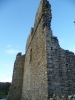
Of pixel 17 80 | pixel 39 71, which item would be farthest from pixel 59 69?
pixel 17 80

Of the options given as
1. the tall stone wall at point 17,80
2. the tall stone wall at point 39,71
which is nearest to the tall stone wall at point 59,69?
the tall stone wall at point 39,71

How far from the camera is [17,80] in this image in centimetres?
1552

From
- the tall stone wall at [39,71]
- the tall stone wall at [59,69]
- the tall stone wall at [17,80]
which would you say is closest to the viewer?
the tall stone wall at [59,69]

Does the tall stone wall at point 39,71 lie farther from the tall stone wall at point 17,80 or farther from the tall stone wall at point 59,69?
the tall stone wall at point 17,80

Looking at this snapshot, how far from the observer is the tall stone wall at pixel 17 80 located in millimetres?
14773

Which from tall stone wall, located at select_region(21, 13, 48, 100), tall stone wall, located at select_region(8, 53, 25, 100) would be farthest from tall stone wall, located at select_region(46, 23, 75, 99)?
tall stone wall, located at select_region(8, 53, 25, 100)

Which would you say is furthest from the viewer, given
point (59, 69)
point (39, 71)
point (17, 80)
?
point (17, 80)

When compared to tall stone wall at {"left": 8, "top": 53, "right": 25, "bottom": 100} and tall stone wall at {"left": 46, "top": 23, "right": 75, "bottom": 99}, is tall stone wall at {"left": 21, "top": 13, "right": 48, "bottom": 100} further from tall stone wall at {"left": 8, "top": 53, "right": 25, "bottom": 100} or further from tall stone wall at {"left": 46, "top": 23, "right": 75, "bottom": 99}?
tall stone wall at {"left": 8, "top": 53, "right": 25, "bottom": 100}

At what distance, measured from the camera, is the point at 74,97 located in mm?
4695

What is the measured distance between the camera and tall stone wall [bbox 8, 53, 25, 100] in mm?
14773

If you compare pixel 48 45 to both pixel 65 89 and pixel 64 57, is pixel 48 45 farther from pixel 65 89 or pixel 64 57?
pixel 65 89

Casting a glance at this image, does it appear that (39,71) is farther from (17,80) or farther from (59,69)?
(17,80)

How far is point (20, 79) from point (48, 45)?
9.16 meters

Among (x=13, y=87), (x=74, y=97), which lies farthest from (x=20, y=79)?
(x=74, y=97)
